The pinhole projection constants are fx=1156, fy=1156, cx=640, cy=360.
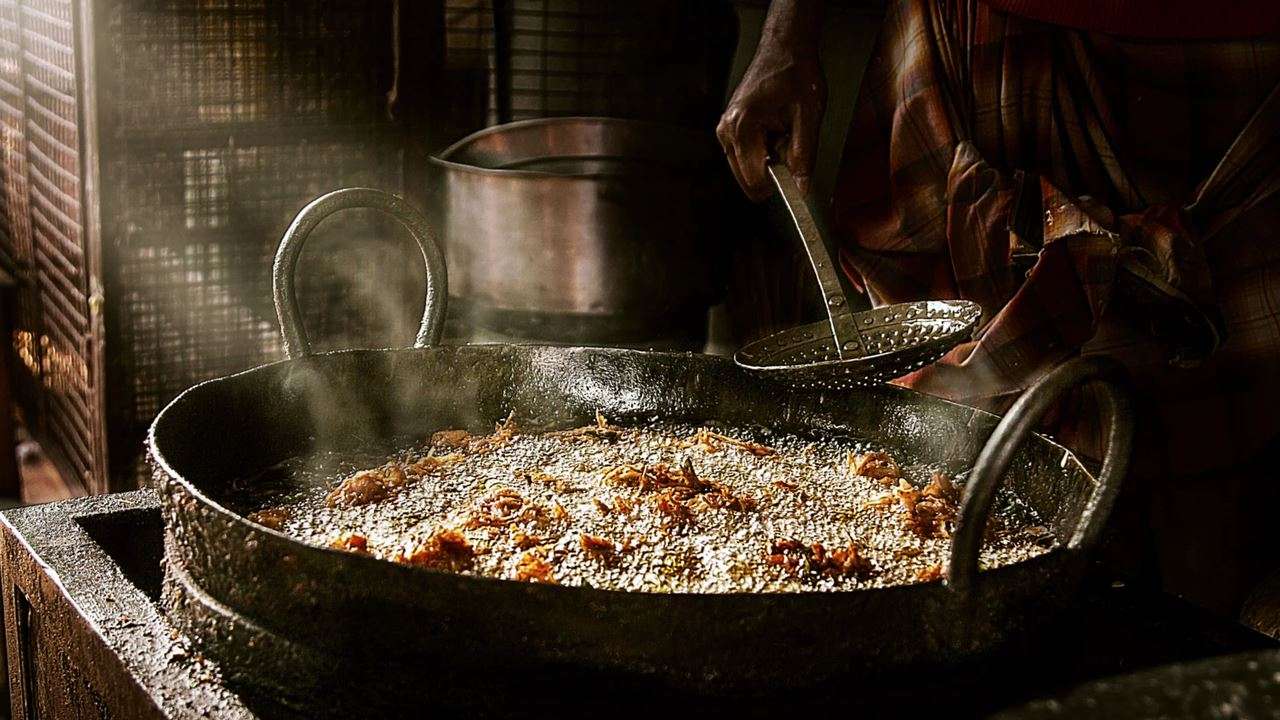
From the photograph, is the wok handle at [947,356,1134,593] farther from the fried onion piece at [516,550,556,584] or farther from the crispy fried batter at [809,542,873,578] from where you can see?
the fried onion piece at [516,550,556,584]

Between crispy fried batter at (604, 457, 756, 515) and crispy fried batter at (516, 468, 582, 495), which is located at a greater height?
crispy fried batter at (604, 457, 756, 515)

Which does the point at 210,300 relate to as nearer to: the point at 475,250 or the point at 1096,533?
the point at 475,250

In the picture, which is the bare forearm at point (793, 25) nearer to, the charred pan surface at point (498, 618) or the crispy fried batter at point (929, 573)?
the charred pan surface at point (498, 618)

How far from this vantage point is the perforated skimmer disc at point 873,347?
180 cm

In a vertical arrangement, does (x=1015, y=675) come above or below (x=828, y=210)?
below

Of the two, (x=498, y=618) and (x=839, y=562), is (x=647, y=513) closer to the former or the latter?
(x=839, y=562)

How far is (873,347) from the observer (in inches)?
79.8

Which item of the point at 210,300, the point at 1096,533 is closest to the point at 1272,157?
the point at 1096,533

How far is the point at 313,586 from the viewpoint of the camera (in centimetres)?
129

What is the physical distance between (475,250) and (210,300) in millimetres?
987

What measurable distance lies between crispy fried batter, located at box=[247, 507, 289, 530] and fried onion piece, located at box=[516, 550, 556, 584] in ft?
1.35

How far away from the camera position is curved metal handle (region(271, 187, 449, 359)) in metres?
2.02

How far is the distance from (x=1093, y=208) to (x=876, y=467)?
2.15 ft

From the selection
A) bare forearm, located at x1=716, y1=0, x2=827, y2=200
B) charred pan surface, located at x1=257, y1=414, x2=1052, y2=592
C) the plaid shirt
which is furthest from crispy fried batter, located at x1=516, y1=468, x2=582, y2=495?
the plaid shirt
